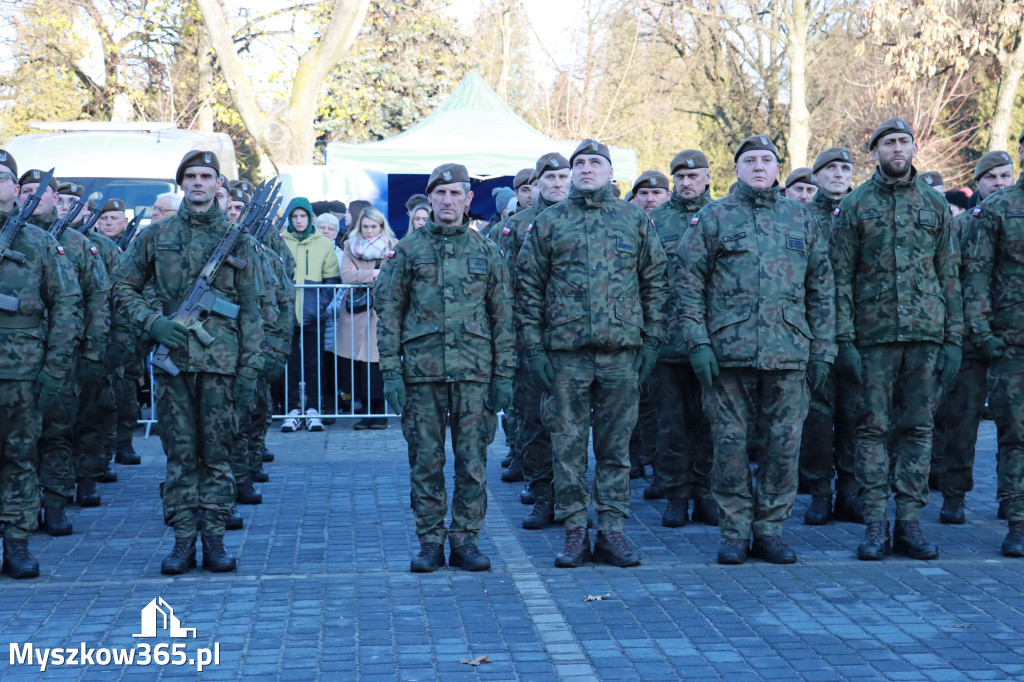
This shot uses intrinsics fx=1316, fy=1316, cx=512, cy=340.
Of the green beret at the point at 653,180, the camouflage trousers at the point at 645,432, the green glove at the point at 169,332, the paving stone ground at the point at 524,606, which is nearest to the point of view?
the paving stone ground at the point at 524,606

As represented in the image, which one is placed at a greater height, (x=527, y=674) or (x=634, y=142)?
(x=634, y=142)

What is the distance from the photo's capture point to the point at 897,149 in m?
7.22

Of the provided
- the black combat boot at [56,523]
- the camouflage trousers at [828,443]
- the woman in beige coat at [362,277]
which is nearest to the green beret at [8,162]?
the black combat boot at [56,523]

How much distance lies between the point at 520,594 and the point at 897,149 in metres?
3.18

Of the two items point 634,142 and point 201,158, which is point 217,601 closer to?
point 201,158

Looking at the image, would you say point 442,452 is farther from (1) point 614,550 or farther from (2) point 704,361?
A: (2) point 704,361

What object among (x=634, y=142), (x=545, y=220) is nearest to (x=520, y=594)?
(x=545, y=220)

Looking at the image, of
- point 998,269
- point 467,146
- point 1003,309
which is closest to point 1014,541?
point 1003,309

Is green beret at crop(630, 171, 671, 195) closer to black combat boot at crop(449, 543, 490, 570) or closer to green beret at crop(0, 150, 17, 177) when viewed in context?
black combat boot at crop(449, 543, 490, 570)

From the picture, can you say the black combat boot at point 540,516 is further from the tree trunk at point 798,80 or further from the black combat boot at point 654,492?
the tree trunk at point 798,80

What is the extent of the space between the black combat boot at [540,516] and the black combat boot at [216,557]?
193cm

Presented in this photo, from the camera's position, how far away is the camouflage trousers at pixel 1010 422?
755 cm

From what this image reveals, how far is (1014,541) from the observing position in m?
7.35

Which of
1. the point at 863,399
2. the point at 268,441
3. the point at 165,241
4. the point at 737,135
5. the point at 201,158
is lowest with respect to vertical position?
the point at 268,441
